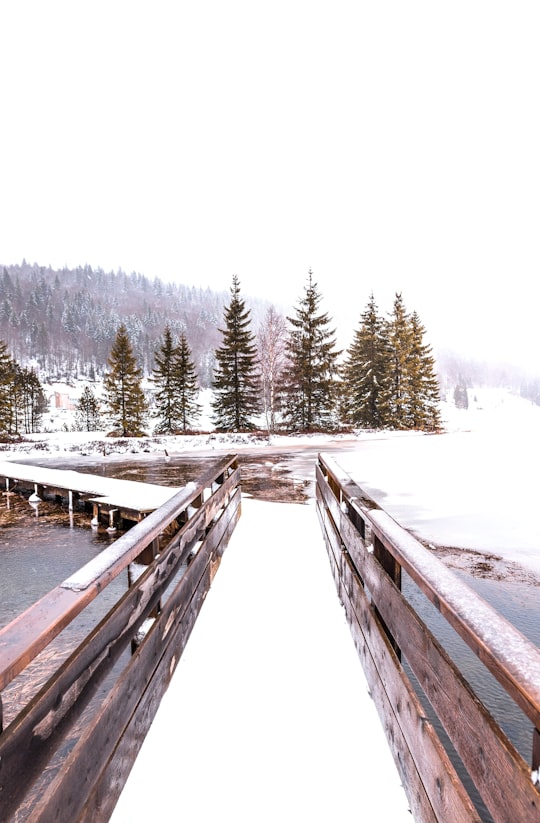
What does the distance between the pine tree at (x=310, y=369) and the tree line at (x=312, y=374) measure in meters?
0.07

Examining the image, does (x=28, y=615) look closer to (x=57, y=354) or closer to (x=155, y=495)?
(x=155, y=495)

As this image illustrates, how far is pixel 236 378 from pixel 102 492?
23.7 meters

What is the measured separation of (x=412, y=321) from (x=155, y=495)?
102 ft

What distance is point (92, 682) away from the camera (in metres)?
1.55

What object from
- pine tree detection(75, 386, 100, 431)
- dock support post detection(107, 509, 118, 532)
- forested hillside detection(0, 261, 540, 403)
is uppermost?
forested hillside detection(0, 261, 540, 403)

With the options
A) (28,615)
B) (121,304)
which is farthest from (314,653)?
(121,304)

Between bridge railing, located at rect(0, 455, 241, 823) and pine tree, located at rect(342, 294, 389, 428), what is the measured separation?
3055cm

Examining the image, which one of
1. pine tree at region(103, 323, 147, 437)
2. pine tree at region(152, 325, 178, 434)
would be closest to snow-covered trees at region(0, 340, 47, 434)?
pine tree at region(103, 323, 147, 437)

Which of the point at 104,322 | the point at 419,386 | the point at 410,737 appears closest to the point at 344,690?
the point at 410,737

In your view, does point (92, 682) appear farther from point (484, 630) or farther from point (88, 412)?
point (88, 412)

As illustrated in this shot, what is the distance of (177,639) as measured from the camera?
2.67m

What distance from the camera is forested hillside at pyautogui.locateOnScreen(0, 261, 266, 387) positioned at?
11306 centimetres

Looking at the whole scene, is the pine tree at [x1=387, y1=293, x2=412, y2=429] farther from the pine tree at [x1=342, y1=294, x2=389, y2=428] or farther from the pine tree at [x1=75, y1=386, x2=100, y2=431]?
the pine tree at [x1=75, y1=386, x2=100, y2=431]

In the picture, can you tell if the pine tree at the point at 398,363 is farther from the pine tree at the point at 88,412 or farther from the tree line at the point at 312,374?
the pine tree at the point at 88,412
